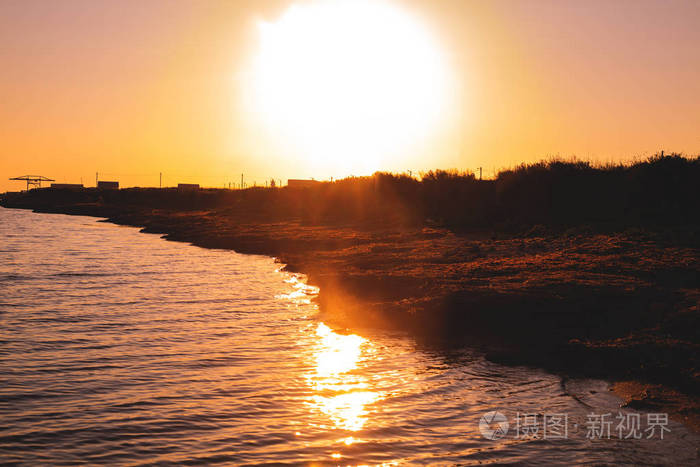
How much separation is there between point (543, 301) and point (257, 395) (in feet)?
28.1

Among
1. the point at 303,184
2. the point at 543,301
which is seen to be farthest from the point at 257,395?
the point at 303,184

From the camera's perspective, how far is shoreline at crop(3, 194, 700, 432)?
12.6 meters

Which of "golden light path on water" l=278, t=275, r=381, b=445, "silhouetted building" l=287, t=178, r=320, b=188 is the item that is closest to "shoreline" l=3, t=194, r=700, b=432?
"golden light path on water" l=278, t=275, r=381, b=445

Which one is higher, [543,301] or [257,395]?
[543,301]

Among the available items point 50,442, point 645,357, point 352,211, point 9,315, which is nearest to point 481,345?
point 645,357

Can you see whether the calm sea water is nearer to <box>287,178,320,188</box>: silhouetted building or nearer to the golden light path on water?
the golden light path on water

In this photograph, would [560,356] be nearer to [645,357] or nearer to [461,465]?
[645,357]

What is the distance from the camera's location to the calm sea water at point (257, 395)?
29.3 feet

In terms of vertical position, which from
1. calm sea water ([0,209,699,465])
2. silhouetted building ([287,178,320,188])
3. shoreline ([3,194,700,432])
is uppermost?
silhouetted building ([287,178,320,188])

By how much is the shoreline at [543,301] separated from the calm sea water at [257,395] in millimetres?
874

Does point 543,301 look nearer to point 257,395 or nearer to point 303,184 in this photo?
point 257,395

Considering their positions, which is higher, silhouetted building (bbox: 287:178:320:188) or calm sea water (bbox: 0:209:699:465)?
silhouetted building (bbox: 287:178:320:188)

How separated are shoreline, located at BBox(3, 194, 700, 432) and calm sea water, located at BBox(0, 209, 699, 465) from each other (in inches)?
34.4

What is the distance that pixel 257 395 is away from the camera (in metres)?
11.6
